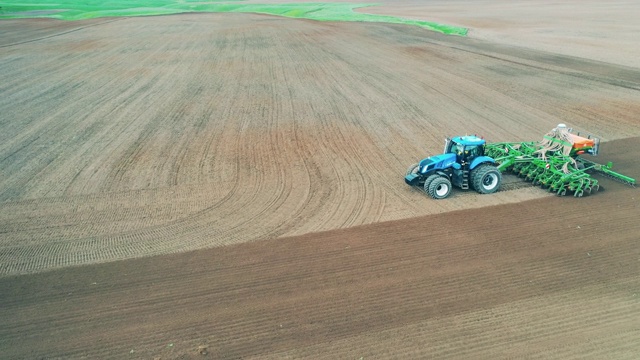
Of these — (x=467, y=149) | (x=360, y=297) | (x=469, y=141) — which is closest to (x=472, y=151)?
(x=467, y=149)

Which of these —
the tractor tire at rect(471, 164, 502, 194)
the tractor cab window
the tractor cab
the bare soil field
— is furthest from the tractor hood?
the bare soil field

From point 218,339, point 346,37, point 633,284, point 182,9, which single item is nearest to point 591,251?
point 633,284

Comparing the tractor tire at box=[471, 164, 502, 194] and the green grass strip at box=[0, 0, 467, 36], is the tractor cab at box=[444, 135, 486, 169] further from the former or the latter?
the green grass strip at box=[0, 0, 467, 36]

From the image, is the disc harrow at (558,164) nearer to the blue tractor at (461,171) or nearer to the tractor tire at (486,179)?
the tractor tire at (486,179)

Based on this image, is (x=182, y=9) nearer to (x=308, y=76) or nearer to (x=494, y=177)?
(x=308, y=76)

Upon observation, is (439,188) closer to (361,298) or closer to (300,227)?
(300,227)
